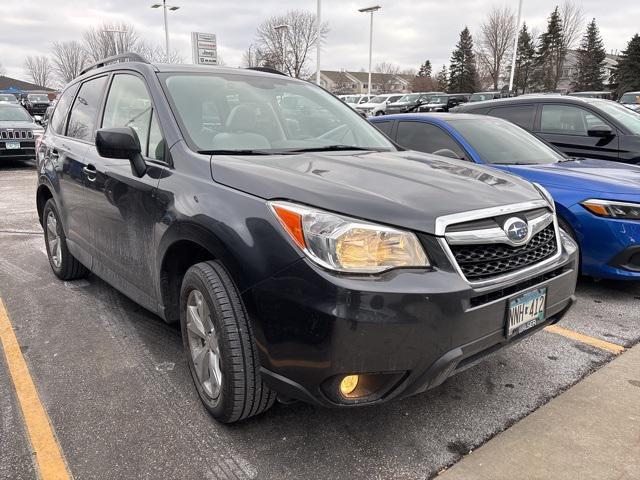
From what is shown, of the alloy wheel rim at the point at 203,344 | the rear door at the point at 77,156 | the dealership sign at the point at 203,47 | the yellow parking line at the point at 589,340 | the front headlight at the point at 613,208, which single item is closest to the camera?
the alloy wheel rim at the point at 203,344

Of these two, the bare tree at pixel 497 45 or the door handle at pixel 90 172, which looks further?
the bare tree at pixel 497 45

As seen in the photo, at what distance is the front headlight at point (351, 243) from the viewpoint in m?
1.93

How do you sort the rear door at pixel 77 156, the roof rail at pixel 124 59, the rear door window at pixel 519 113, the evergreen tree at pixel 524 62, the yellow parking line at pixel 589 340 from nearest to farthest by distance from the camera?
1. the yellow parking line at pixel 589 340
2. the roof rail at pixel 124 59
3. the rear door at pixel 77 156
4. the rear door window at pixel 519 113
5. the evergreen tree at pixel 524 62

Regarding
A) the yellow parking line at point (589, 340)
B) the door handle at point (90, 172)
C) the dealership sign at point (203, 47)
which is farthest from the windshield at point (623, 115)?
the dealership sign at point (203, 47)

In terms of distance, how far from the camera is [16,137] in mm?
12672

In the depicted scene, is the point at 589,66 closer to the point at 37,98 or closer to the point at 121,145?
the point at 37,98

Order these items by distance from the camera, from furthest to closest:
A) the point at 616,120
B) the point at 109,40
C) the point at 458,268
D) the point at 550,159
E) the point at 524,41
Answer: the point at 524,41 → the point at 109,40 → the point at 616,120 → the point at 550,159 → the point at 458,268

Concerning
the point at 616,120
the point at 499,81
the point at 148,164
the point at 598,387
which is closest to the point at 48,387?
the point at 148,164

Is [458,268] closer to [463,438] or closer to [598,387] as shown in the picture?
[463,438]

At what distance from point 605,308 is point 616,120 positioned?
10.2ft

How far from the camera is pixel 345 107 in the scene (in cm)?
381

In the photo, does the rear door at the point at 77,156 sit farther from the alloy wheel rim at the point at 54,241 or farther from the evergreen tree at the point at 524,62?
the evergreen tree at the point at 524,62

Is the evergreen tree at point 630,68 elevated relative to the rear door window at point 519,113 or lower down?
elevated

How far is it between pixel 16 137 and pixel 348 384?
1345 centimetres
